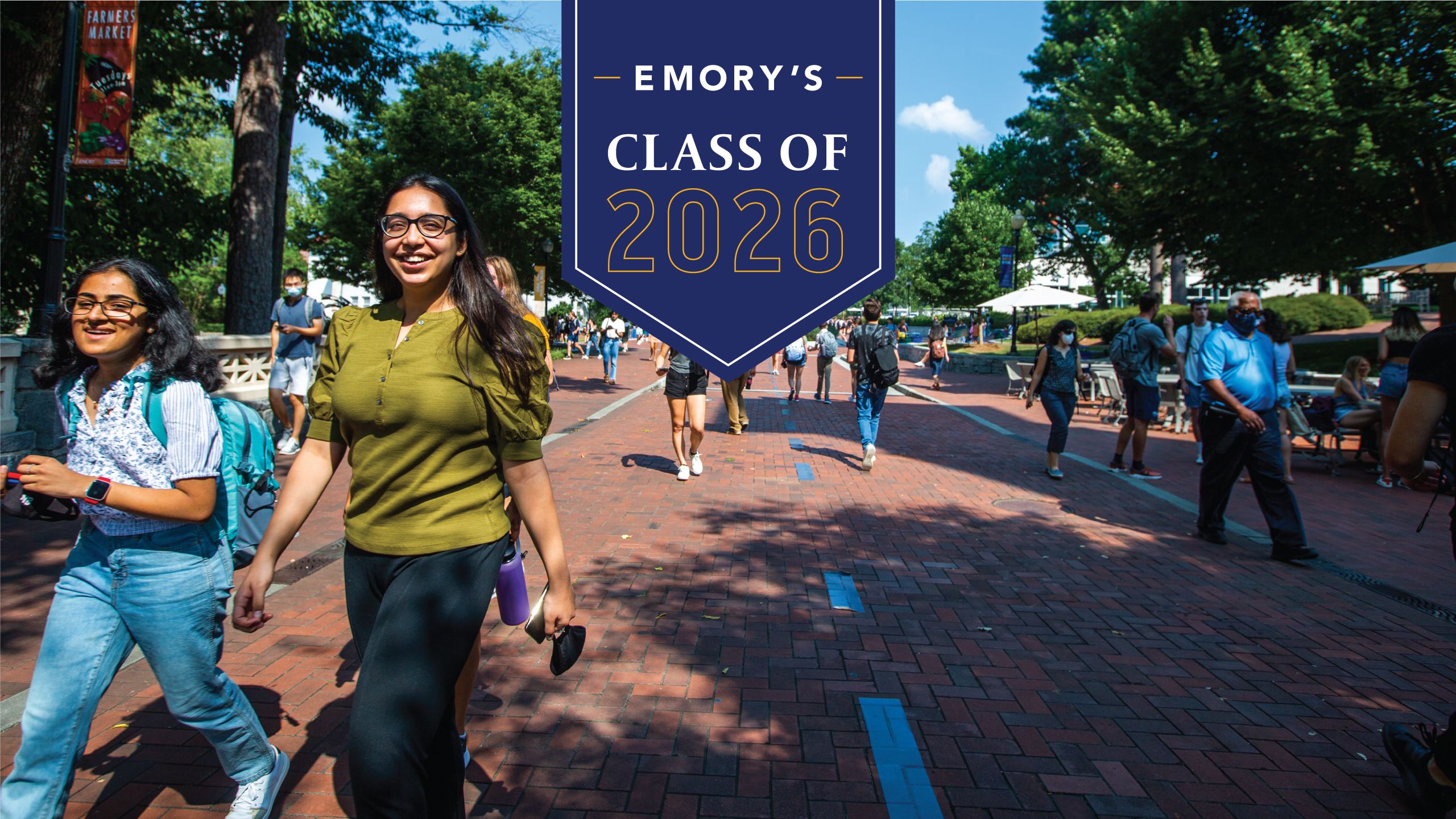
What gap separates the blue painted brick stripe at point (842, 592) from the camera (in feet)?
16.0

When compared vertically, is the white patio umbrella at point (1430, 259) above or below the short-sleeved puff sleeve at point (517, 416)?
above

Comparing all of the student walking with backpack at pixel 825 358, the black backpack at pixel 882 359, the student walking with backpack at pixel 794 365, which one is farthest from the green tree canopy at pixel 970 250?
the black backpack at pixel 882 359

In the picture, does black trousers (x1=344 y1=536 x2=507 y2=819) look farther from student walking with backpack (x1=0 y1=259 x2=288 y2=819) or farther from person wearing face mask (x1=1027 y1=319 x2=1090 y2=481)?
person wearing face mask (x1=1027 y1=319 x2=1090 y2=481)

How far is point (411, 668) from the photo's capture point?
1.89 meters

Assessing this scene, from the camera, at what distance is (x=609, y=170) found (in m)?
1.22

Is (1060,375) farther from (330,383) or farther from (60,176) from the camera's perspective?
(60,176)

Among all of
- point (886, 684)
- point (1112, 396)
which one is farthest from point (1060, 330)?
point (1112, 396)

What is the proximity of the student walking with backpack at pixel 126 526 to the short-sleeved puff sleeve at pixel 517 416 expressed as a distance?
0.96m

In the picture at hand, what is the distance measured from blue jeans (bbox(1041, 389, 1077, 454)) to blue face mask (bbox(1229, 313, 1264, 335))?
2608 mm

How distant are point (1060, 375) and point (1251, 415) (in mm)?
2925

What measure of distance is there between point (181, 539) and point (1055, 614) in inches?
164

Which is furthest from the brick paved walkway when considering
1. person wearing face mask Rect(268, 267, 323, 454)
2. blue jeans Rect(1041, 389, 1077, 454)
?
person wearing face mask Rect(268, 267, 323, 454)

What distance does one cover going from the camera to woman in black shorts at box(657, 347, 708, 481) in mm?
8273

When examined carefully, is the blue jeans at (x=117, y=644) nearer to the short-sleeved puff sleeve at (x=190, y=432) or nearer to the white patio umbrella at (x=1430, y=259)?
the short-sleeved puff sleeve at (x=190, y=432)
